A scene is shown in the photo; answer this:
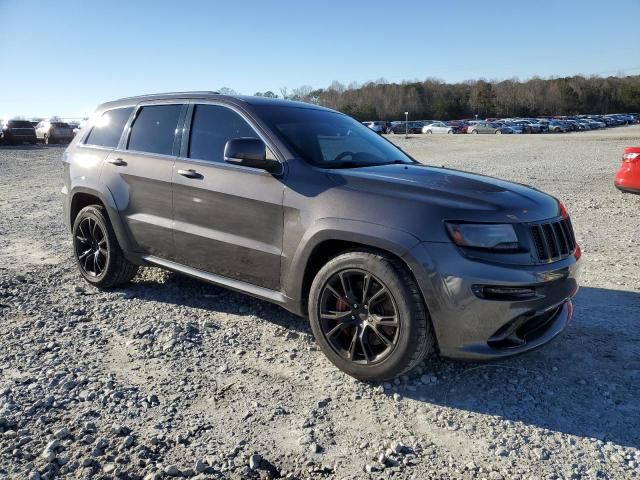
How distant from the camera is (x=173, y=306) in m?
4.77

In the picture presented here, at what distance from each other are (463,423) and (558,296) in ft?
3.16

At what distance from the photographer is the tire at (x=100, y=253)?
4.98 meters

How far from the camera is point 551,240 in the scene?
3.31 meters

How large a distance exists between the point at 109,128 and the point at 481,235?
3834 millimetres

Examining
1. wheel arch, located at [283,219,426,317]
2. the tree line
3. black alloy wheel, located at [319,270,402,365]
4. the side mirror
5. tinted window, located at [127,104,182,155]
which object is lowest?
black alloy wheel, located at [319,270,402,365]

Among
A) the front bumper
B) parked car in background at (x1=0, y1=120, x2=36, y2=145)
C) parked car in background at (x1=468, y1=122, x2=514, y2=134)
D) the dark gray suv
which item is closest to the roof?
the dark gray suv

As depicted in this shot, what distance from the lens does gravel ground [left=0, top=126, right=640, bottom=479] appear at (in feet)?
8.70

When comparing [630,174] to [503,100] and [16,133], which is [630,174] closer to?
[16,133]

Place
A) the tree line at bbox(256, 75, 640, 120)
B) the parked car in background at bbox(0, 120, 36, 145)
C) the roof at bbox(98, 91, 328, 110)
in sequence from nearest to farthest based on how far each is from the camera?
the roof at bbox(98, 91, 328, 110) → the parked car in background at bbox(0, 120, 36, 145) → the tree line at bbox(256, 75, 640, 120)

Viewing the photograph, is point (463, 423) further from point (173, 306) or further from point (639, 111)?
point (639, 111)

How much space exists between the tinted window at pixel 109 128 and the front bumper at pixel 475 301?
3336mm

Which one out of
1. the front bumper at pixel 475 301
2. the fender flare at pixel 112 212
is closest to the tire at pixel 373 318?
the front bumper at pixel 475 301

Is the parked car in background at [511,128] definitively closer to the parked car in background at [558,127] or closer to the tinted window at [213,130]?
the parked car in background at [558,127]

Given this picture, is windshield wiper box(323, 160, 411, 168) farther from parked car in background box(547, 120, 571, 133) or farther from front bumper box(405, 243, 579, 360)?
parked car in background box(547, 120, 571, 133)
